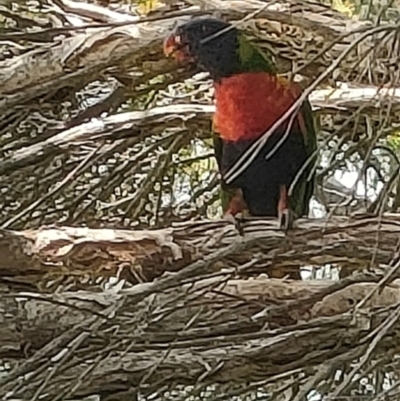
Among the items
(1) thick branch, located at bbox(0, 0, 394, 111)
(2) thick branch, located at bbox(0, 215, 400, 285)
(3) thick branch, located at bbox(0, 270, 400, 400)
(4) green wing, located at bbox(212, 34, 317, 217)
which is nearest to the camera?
(3) thick branch, located at bbox(0, 270, 400, 400)

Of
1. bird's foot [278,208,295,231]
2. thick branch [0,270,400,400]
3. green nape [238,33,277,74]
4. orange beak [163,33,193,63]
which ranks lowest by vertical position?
thick branch [0,270,400,400]

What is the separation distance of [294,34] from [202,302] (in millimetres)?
806

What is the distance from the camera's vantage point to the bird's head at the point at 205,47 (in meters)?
2.05

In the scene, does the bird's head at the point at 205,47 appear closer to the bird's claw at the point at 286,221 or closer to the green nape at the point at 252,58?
the green nape at the point at 252,58

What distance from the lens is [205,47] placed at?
2.16 metres

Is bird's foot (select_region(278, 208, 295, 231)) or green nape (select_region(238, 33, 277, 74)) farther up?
green nape (select_region(238, 33, 277, 74))

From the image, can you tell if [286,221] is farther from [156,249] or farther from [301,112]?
[301,112]

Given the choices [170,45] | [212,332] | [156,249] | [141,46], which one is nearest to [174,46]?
[170,45]

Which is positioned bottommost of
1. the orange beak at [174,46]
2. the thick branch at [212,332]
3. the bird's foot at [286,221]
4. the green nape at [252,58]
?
the thick branch at [212,332]

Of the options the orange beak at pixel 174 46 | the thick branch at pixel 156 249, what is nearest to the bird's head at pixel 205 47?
the orange beak at pixel 174 46

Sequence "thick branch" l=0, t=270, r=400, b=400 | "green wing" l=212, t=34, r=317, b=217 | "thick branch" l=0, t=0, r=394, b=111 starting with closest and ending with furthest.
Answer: "thick branch" l=0, t=270, r=400, b=400 < "thick branch" l=0, t=0, r=394, b=111 < "green wing" l=212, t=34, r=317, b=217

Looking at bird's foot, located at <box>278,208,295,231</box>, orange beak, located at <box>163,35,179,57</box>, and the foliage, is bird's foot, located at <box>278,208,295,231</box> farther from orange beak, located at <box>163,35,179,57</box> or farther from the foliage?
orange beak, located at <box>163,35,179,57</box>

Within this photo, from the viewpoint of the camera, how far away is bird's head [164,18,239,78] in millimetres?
2051

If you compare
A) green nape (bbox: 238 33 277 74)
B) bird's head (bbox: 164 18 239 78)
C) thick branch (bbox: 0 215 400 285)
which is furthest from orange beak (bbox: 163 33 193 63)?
thick branch (bbox: 0 215 400 285)
